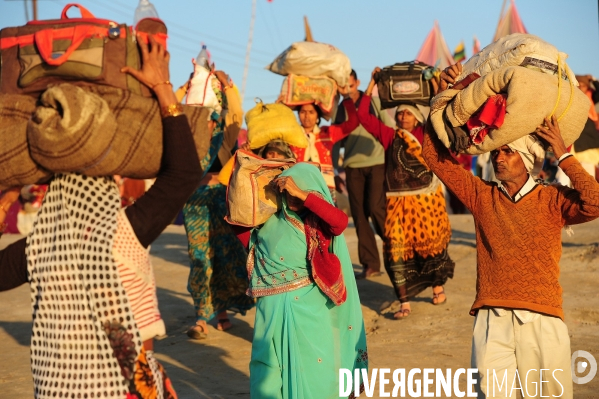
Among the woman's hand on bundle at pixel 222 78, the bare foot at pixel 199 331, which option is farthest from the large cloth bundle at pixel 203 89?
the bare foot at pixel 199 331

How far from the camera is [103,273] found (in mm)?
3121

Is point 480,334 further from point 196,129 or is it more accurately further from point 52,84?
point 52,84

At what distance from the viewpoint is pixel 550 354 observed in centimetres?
456

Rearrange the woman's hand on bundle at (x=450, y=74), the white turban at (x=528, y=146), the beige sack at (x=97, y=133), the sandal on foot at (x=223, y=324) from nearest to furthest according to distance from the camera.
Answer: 1. the beige sack at (x=97, y=133)
2. the white turban at (x=528, y=146)
3. the woman's hand on bundle at (x=450, y=74)
4. the sandal on foot at (x=223, y=324)

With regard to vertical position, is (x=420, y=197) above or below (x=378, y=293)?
above

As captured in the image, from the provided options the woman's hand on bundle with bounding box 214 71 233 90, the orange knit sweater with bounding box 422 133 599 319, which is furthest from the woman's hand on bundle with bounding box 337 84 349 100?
the orange knit sweater with bounding box 422 133 599 319

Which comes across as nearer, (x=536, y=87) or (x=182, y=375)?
(x=536, y=87)

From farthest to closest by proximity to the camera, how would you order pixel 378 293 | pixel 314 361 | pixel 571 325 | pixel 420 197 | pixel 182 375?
pixel 378 293 < pixel 420 197 < pixel 571 325 < pixel 182 375 < pixel 314 361

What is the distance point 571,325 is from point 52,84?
6442 mm

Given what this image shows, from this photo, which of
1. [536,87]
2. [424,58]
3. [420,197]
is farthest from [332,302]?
[424,58]

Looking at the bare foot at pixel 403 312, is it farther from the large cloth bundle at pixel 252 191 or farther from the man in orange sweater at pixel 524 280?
the man in orange sweater at pixel 524 280

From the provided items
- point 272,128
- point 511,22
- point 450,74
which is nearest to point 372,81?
point 272,128

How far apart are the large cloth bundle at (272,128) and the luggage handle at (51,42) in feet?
11.0

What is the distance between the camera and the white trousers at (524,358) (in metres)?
4.56
